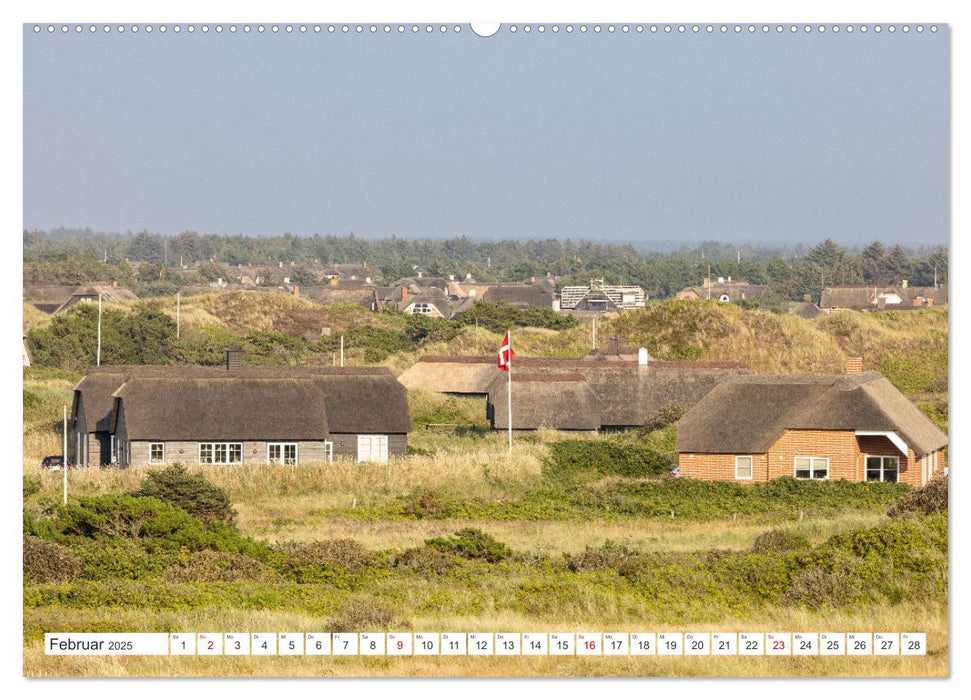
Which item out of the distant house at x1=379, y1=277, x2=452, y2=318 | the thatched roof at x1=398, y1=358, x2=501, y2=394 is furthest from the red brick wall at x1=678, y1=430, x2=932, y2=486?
the distant house at x1=379, y1=277, x2=452, y2=318

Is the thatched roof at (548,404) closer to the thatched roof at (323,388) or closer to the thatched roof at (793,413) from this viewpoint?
the thatched roof at (323,388)

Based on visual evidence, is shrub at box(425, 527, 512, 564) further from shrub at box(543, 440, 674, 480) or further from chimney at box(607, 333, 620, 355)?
chimney at box(607, 333, 620, 355)

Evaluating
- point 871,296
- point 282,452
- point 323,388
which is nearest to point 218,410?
point 282,452

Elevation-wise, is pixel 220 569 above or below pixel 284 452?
above

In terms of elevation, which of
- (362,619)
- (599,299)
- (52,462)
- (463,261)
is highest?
(463,261)

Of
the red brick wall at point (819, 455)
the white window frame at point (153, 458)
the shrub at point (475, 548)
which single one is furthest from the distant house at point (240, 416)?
the shrub at point (475, 548)

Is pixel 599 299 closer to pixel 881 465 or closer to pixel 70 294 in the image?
pixel 70 294

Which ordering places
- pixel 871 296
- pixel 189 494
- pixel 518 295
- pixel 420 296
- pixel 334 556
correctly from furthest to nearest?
pixel 420 296, pixel 518 295, pixel 871 296, pixel 189 494, pixel 334 556
